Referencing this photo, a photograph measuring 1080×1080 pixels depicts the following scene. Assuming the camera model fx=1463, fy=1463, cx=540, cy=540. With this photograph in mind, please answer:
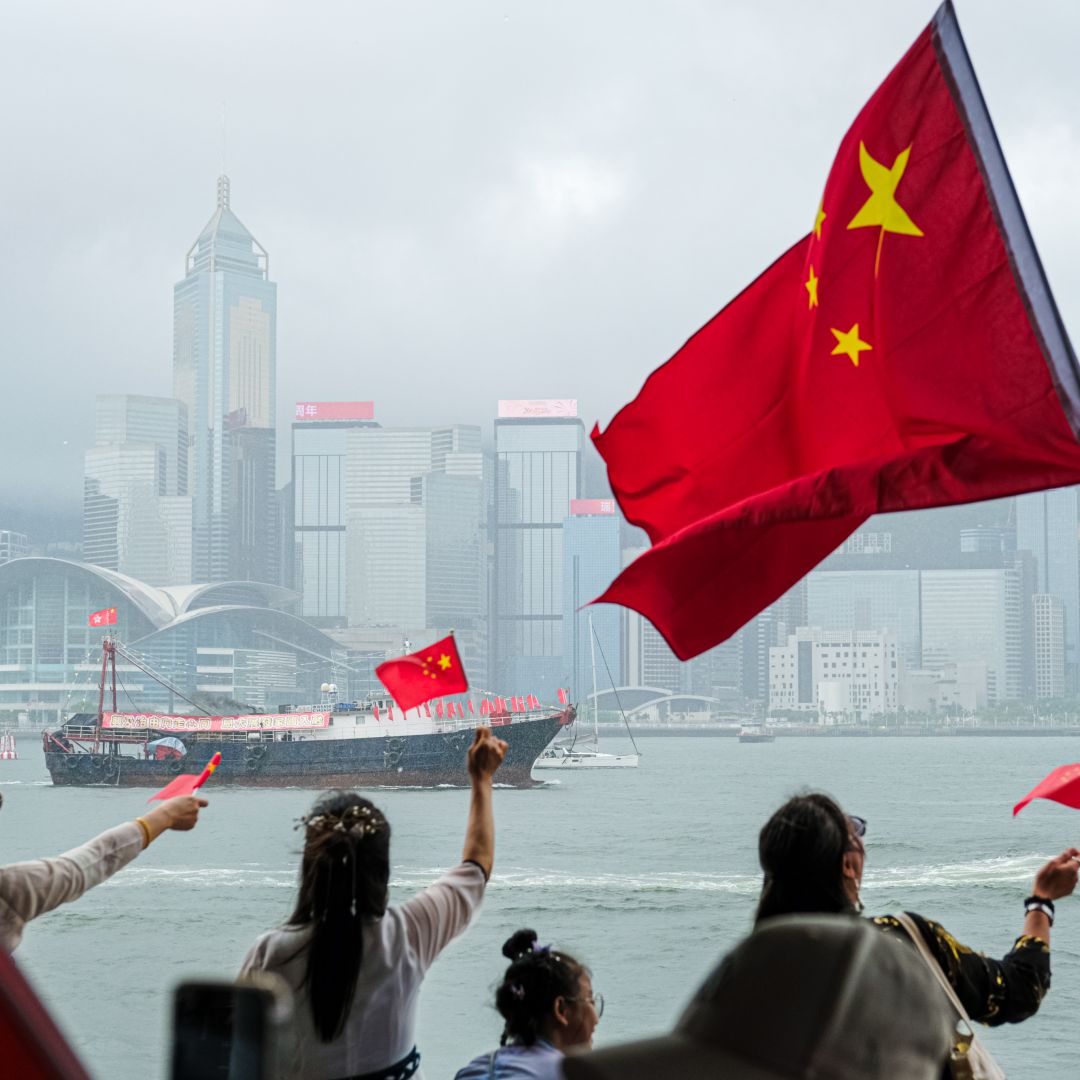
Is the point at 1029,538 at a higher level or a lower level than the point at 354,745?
higher

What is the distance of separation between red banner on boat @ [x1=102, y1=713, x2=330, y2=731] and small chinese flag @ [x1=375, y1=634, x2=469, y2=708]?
37774 millimetres

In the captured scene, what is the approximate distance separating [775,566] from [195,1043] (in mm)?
1994

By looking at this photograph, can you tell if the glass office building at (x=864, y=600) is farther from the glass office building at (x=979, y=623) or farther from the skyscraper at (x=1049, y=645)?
the skyscraper at (x=1049, y=645)

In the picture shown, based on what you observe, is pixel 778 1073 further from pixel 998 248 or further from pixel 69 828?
pixel 69 828

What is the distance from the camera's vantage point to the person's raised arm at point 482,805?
5.21 feet

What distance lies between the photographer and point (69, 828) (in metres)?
34.3

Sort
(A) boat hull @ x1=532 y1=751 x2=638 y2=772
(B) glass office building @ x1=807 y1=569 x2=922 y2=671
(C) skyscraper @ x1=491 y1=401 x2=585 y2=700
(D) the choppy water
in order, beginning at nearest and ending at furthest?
(D) the choppy water < (A) boat hull @ x1=532 y1=751 x2=638 y2=772 < (C) skyscraper @ x1=491 y1=401 x2=585 y2=700 < (B) glass office building @ x1=807 y1=569 x2=922 y2=671

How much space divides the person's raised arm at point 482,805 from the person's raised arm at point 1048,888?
569mm

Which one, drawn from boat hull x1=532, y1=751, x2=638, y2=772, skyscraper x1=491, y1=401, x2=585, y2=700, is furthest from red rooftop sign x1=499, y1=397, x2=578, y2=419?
boat hull x1=532, y1=751, x2=638, y2=772

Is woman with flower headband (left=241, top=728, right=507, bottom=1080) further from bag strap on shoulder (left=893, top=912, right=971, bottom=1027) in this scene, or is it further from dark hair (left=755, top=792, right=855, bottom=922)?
bag strap on shoulder (left=893, top=912, right=971, bottom=1027)

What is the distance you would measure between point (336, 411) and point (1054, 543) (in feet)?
209

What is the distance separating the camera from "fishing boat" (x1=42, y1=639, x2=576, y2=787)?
4056cm

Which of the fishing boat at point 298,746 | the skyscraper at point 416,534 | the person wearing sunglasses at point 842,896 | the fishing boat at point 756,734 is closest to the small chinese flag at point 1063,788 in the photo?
the person wearing sunglasses at point 842,896

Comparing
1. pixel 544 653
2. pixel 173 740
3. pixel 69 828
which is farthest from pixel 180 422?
pixel 69 828
